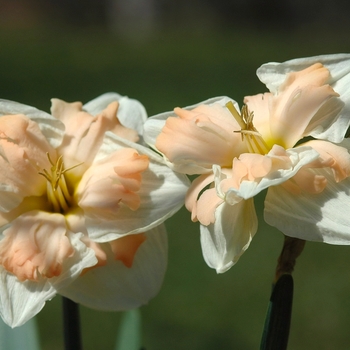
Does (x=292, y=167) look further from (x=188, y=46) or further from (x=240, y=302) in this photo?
(x=188, y=46)

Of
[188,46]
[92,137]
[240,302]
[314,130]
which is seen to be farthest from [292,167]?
[188,46]

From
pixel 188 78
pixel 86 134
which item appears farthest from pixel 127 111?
pixel 188 78

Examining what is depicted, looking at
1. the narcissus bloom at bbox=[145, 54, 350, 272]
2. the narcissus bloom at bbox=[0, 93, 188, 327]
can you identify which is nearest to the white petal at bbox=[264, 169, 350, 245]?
the narcissus bloom at bbox=[145, 54, 350, 272]

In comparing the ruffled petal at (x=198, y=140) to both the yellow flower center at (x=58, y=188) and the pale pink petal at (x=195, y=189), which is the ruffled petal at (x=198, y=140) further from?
the yellow flower center at (x=58, y=188)

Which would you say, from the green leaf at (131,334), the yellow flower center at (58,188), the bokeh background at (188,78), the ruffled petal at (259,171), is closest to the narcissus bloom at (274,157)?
the ruffled petal at (259,171)

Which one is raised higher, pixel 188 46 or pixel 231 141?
pixel 231 141

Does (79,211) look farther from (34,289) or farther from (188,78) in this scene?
(188,78)
